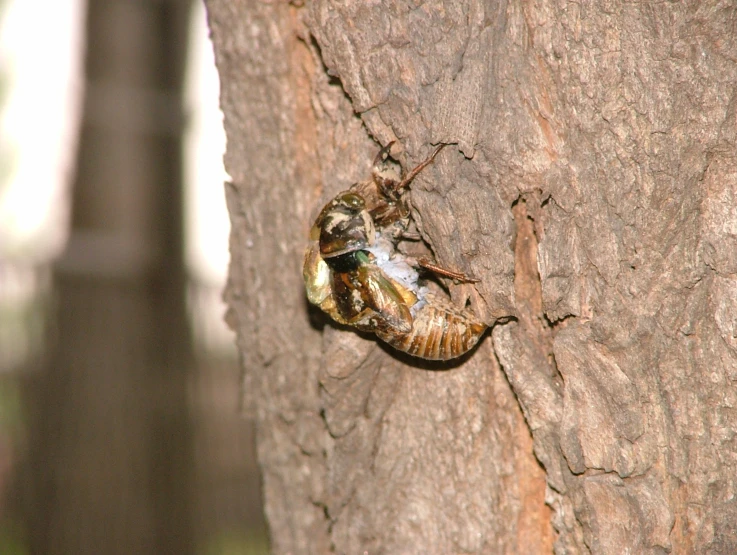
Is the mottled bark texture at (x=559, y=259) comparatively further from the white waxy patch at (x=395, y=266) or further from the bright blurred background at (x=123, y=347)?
the bright blurred background at (x=123, y=347)

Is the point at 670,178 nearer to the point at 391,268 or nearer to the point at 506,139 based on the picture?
the point at 506,139

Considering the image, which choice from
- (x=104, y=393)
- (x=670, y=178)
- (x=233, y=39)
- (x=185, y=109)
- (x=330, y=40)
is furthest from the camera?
(x=185, y=109)

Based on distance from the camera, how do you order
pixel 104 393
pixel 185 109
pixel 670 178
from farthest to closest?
pixel 185 109 → pixel 104 393 → pixel 670 178

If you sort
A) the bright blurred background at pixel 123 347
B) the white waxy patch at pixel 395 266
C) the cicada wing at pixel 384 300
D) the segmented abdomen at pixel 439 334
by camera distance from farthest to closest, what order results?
the bright blurred background at pixel 123 347, the white waxy patch at pixel 395 266, the cicada wing at pixel 384 300, the segmented abdomen at pixel 439 334

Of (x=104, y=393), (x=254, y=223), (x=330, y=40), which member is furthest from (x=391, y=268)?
(x=104, y=393)

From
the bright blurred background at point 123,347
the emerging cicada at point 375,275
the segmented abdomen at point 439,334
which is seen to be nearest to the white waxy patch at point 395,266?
the emerging cicada at point 375,275

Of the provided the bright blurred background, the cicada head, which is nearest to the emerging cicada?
the cicada head
